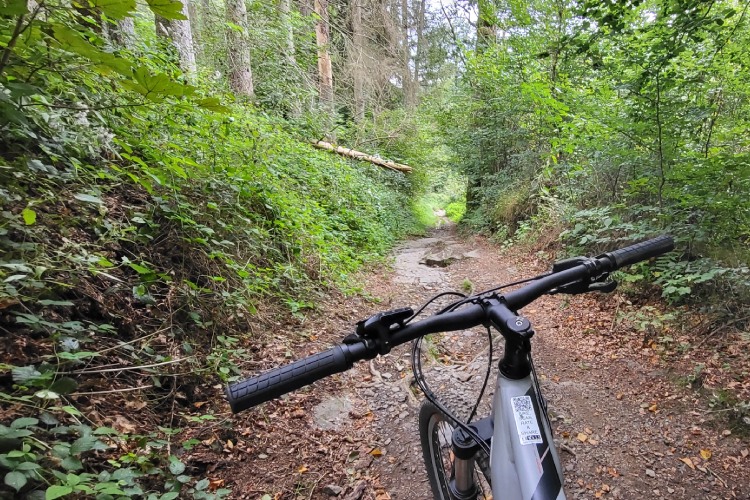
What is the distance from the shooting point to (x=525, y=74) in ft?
25.9

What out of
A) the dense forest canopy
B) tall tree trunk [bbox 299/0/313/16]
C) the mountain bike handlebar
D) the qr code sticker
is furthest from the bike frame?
tall tree trunk [bbox 299/0/313/16]

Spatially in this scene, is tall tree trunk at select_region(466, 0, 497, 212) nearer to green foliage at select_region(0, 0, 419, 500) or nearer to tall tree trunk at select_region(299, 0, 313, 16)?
tall tree trunk at select_region(299, 0, 313, 16)

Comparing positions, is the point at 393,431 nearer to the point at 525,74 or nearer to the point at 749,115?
the point at 749,115

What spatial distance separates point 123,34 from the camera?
13.9 feet

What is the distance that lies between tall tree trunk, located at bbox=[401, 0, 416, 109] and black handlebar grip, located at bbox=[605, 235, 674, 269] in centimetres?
1211

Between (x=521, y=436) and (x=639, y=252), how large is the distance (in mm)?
1063

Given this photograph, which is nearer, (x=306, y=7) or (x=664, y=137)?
(x=664, y=137)

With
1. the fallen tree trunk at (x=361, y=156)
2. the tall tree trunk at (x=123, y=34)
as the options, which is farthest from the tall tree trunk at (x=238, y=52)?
the tall tree trunk at (x=123, y=34)

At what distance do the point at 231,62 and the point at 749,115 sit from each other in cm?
904

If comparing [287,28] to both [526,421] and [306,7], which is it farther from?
[526,421]

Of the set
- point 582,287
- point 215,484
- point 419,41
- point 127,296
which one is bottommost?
point 215,484

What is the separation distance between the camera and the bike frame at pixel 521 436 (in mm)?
1082

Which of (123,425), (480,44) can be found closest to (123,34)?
(123,425)

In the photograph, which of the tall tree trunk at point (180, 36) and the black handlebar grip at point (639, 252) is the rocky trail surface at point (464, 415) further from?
the tall tree trunk at point (180, 36)
